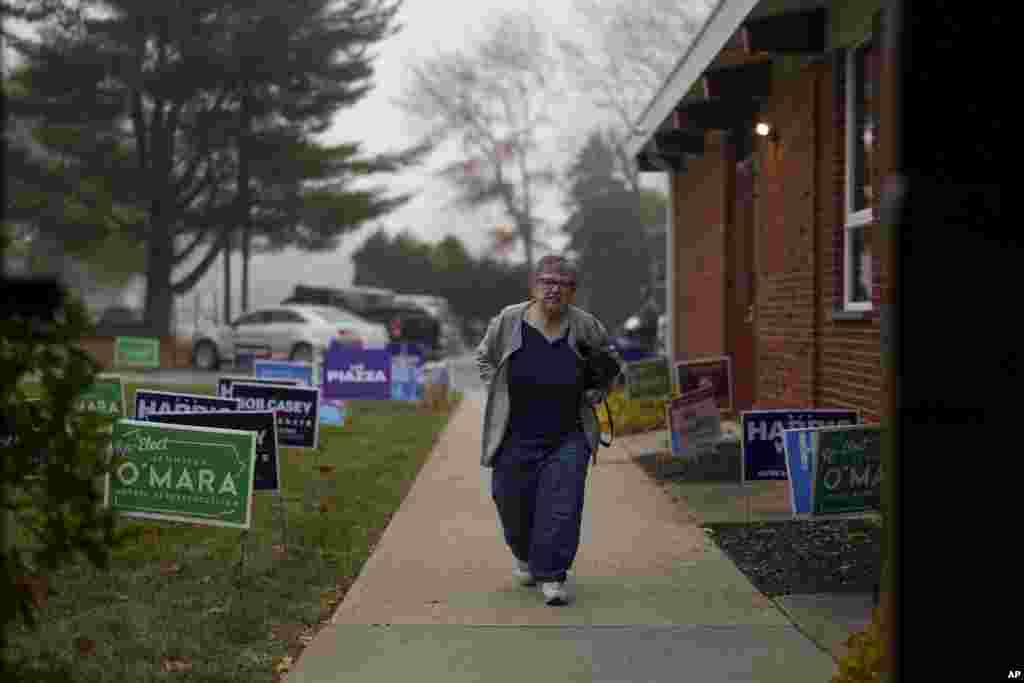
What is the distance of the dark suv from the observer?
3353 cm

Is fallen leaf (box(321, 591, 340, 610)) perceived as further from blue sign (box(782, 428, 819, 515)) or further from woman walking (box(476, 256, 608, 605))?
blue sign (box(782, 428, 819, 515))

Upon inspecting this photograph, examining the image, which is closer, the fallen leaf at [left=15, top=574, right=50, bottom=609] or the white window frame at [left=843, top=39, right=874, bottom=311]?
the fallen leaf at [left=15, top=574, right=50, bottom=609]

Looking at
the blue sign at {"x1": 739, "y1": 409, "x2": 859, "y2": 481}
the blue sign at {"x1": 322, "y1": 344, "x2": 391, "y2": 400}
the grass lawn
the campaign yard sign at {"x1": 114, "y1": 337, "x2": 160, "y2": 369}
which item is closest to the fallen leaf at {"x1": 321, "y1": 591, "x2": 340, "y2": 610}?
the grass lawn

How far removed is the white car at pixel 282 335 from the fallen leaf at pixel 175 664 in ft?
71.7

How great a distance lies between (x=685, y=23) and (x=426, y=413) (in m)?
30.2

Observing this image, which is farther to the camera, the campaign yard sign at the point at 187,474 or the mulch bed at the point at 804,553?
the mulch bed at the point at 804,553

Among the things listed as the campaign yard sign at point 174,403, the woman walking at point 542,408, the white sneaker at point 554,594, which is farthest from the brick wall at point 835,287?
the campaign yard sign at point 174,403

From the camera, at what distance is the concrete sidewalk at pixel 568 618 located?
5.21 m

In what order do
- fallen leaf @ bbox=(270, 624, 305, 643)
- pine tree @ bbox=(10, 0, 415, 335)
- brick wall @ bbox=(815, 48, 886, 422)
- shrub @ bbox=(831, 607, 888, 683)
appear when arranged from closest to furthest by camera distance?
shrub @ bbox=(831, 607, 888, 683)
fallen leaf @ bbox=(270, 624, 305, 643)
brick wall @ bbox=(815, 48, 886, 422)
pine tree @ bbox=(10, 0, 415, 335)

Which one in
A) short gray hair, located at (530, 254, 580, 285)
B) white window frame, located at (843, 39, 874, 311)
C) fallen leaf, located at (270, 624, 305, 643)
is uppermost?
white window frame, located at (843, 39, 874, 311)

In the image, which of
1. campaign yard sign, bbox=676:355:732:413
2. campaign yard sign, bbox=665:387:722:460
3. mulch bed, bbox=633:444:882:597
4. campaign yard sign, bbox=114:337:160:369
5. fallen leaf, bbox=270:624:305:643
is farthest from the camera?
campaign yard sign, bbox=114:337:160:369

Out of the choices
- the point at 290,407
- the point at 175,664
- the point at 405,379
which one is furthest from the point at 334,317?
the point at 175,664

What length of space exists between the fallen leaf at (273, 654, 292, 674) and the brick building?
339 centimetres

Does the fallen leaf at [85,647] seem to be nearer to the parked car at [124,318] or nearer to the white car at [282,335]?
the white car at [282,335]
